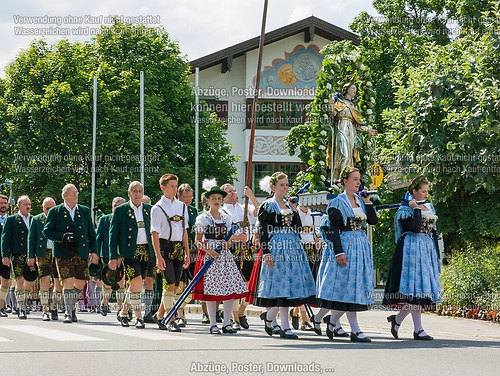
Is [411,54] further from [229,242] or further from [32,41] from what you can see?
[229,242]

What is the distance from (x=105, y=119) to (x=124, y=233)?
1162 inches

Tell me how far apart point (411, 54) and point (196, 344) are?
90.7 ft

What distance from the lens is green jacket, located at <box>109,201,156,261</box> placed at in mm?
15031

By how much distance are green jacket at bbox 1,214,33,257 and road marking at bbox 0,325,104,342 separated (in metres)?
Result: 3.99

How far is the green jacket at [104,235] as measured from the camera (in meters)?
17.0

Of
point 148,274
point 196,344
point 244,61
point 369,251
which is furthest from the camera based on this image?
point 244,61

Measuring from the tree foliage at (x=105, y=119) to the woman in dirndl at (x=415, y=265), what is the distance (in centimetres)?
2997

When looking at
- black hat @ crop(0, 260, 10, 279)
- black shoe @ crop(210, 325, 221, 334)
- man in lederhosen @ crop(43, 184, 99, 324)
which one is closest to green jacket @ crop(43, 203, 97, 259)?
man in lederhosen @ crop(43, 184, 99, 324)

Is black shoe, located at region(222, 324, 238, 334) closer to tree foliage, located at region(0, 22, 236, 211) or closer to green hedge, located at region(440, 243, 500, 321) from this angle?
green hedge, located at region(440, 243, 500, 321)

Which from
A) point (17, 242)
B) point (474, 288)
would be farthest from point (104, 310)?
point (474, 288)

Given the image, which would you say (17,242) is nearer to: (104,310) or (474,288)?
(104,310)

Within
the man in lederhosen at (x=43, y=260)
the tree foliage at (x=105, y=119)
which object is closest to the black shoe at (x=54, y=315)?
the man in lederhosen at (x=43, y=260)

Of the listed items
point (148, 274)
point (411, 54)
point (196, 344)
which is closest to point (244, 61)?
point (411, 54)

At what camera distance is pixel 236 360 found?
9.98m
